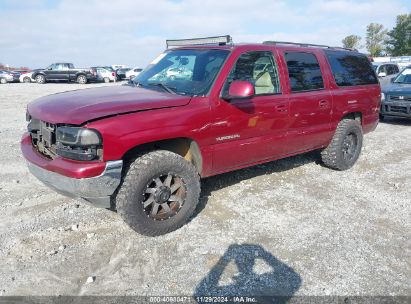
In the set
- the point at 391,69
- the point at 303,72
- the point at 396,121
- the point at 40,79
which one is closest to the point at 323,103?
the point at 303,72

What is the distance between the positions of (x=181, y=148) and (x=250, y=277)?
1.56m

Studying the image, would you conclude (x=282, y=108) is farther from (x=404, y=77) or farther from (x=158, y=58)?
(x=404, y=77)

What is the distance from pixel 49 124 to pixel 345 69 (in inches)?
174

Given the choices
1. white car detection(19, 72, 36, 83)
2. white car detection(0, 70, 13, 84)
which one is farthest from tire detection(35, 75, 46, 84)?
white car detection(0, 70, 13, 84)

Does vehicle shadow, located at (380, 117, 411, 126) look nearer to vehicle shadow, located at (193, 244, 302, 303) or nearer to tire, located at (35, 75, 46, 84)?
vehicle shadow, located at (193, 244, 302, 303)

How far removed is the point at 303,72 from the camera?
4891 mm

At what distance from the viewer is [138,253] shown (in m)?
3.35

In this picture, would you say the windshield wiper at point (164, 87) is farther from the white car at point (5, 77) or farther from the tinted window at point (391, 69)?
the white car at point (5, 77)

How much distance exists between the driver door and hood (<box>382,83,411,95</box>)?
6.81 meters

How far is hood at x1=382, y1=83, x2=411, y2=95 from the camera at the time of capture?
384 inches

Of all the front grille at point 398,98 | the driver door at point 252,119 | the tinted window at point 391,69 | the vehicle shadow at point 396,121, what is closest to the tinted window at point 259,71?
the driver door at point 252,119

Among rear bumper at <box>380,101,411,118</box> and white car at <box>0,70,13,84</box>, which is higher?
white car at <box>0,70,13,84</box>

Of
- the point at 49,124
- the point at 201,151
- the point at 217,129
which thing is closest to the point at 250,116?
the point at 217,129

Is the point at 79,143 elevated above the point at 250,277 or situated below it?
above
